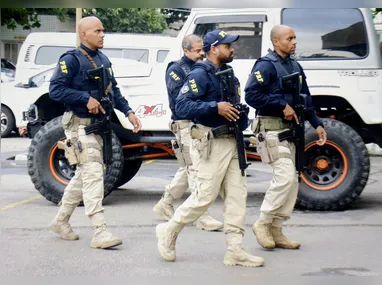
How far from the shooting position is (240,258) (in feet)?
18.9

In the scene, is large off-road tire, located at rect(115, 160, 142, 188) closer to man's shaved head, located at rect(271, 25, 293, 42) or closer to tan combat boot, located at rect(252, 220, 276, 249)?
tan combat boot, located at rect(252, 220, 276, 249)

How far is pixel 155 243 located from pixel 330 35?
10.3ft

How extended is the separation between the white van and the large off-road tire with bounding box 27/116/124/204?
996cm

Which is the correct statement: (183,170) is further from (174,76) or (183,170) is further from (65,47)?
(65,47)

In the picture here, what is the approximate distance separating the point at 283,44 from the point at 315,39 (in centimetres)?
223

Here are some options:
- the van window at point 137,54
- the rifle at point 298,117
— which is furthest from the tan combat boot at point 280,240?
the van window at point 137,54

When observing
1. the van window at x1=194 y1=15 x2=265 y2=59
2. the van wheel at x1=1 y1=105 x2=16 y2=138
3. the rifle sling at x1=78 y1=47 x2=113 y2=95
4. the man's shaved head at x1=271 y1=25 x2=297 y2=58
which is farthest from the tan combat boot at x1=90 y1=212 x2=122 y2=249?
the van wheel at x1=1 y1=105 x2=16 y2=138

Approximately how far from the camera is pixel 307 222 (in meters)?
7.81

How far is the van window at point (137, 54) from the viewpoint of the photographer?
18.7 metres

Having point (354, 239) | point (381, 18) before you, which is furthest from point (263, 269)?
point (381, 18)

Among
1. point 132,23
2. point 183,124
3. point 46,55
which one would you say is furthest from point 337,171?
point 132,23

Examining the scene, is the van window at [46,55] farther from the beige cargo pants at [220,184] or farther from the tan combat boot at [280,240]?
the beige cargo pants at [220,184]

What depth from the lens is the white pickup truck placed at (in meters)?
8.32
